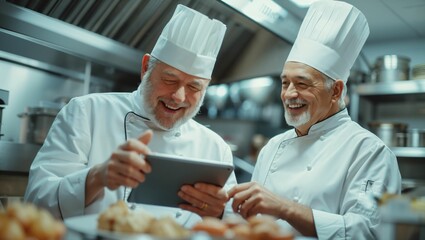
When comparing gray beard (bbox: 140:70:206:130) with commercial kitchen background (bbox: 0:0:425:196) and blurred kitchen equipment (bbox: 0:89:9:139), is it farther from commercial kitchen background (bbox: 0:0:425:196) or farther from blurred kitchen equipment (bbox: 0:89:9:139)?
blurred kitchen equipment (bbox: 0:89:9:139)

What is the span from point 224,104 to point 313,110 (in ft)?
16.0

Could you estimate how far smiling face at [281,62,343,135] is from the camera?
220 centimetres

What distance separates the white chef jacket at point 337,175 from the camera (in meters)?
1.82

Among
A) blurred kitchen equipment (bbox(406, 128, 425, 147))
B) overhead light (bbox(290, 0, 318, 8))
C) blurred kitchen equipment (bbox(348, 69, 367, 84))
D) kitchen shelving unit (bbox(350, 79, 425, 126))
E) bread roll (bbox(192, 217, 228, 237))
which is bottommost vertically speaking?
blurred kitchen equipment (bbox(406, 128, 425, 147))

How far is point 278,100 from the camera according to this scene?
6.83 meters

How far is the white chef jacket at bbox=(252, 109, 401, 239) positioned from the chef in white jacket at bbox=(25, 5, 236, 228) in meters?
0.29

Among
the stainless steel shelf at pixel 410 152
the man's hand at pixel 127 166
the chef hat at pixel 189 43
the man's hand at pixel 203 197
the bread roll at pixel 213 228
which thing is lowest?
the stainless steel shelf at pixel 410 152

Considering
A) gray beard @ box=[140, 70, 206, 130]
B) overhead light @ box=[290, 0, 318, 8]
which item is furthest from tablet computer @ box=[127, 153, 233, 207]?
Answer: overhead light @ box=[290, 0, 318, 8]

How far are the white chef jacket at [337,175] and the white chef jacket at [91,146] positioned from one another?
0.29m

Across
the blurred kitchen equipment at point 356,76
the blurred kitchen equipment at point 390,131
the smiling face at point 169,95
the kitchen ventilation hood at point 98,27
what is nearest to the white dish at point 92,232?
the smiling face at point 169,95

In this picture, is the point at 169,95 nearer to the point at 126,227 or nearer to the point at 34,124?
the point at 126,227

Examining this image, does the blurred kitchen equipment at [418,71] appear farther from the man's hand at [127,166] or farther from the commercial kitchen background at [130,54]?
the man's hand at [127,166]

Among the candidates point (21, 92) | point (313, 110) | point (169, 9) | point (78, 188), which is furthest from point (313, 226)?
point (21, 92)

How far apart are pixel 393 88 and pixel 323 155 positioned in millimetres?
2117
